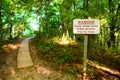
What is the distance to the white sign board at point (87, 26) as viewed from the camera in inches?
311

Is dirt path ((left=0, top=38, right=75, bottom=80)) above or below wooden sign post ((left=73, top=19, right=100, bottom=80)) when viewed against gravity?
below

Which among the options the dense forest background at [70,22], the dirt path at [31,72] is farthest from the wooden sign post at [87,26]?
the dense forest background at [70,22]

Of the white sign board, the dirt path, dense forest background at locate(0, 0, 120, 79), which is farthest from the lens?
dense forest background at locate(0, 0, 120, 79)

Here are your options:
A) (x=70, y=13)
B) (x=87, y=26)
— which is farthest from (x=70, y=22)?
(x=87, y=26)

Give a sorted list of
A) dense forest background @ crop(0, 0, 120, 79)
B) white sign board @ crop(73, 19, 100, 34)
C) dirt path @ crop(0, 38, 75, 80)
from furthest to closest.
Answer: dense forest background @ crop(0, 0, 120, 79) → dirt path @ crop(0, 38, 75, 80) → white sign board @ crop(73, 19, 100, 34)

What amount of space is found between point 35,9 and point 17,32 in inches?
380

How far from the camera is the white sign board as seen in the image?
7902 mm

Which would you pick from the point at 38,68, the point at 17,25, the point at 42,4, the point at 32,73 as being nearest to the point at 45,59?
the point at 38,68

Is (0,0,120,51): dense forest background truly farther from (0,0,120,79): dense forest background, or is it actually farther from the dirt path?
the dirt path

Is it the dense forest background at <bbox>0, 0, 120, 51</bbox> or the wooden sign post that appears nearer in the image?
the wooden sign post

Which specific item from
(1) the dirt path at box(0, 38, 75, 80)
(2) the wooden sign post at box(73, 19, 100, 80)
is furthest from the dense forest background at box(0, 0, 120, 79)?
(2) the wooden sign post at box(73, 19, 100, 80)

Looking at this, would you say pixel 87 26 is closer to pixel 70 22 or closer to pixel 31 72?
pixel 31 72

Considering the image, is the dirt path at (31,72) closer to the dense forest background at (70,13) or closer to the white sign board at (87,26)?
the white sign board at (87,26)

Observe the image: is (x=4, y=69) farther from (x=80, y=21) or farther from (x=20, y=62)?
(x=80, y=21)
